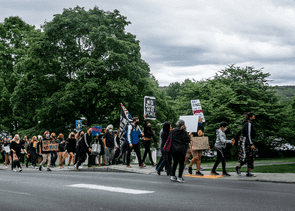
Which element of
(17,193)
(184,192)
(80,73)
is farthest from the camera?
(80,73)

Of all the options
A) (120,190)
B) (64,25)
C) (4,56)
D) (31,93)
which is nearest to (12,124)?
(4,56)

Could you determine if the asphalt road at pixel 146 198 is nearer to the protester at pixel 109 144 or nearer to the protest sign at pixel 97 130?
A: the protester at pixel 109 144

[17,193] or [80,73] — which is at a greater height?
[80,73]

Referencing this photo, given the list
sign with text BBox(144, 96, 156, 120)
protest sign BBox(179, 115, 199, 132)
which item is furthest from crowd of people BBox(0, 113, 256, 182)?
sign with text BBox(144, 96, 156, 120)

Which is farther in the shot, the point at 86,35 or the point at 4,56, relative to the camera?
the point at 4,56

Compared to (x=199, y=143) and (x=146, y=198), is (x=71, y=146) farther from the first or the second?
(x=146, y=198)

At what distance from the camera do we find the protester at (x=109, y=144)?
59.7 feet

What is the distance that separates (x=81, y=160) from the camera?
17188 mm

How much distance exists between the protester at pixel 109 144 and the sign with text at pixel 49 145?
2779mm

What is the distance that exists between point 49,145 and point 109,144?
321 cm

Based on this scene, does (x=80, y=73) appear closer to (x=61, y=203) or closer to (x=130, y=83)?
(x=130, y=83)

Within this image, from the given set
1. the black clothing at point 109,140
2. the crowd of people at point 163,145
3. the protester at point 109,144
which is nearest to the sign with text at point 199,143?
the crowd of people at point 163,145

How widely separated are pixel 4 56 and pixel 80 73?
1401 centimetres

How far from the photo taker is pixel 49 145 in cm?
1848
